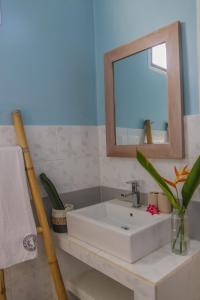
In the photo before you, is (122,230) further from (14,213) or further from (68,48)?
(68,48)

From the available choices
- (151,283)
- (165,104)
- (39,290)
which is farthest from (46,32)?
(39,290)

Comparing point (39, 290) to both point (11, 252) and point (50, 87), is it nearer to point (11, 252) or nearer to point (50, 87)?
point (11, 252)

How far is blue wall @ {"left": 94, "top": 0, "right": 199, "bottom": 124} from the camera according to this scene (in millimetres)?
1129

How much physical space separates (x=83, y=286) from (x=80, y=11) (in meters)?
1.70

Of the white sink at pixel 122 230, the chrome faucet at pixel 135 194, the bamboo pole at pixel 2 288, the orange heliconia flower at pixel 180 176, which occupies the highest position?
the orange heliconia flower at pixel 180 176

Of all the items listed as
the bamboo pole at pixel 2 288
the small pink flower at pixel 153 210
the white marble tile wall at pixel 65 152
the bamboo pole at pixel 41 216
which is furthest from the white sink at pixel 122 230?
the bamboo pole at pixel 2 288

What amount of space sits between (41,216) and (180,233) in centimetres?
68

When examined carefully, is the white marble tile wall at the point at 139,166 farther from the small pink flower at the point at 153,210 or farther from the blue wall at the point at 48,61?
the blue wall at the point at 48,61

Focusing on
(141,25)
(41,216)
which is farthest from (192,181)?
(141,25)

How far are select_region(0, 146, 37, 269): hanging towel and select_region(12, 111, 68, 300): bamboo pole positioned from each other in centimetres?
4

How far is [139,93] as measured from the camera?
1.38m

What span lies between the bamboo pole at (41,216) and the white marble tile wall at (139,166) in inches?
21.4

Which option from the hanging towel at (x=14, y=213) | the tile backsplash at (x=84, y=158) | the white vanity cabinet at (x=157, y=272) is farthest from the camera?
the tile backsplash at (x=84, y=158)

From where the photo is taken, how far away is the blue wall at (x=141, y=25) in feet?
3.70
